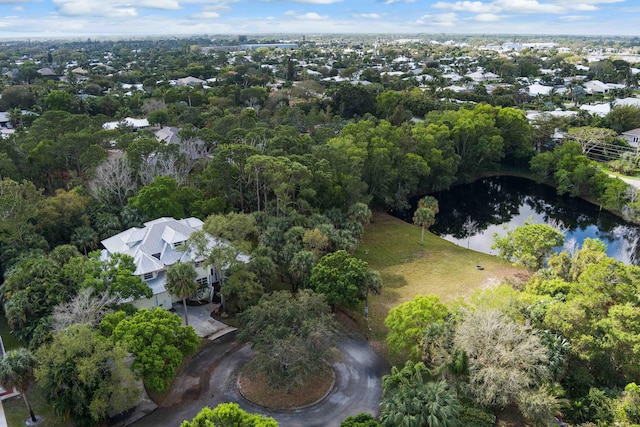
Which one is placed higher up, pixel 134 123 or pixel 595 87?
pixel 595 87

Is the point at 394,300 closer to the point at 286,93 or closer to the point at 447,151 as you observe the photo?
the point at 447,151

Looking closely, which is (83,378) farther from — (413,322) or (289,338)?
(413,322)

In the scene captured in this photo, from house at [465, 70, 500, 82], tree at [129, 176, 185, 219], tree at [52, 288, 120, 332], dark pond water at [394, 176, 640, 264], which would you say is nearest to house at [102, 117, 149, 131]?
tree at [129, 176, 185, 219]

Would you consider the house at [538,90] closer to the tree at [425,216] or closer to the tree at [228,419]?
the tree at [425,216]

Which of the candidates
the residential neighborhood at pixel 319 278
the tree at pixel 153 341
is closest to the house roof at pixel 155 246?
the residential neighborhood at pixel 319 278

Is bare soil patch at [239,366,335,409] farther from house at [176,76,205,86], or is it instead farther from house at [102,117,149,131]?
house at [176,76,205,86]

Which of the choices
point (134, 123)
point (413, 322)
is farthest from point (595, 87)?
point (413, 322)
